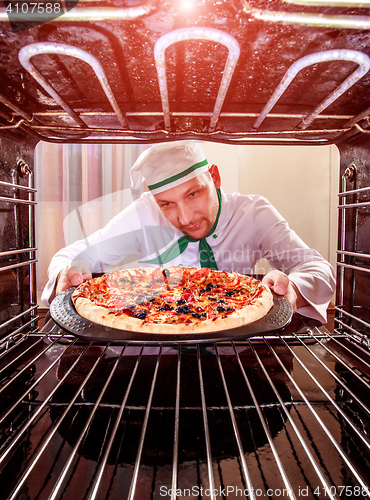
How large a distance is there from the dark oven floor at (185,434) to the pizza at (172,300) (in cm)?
13

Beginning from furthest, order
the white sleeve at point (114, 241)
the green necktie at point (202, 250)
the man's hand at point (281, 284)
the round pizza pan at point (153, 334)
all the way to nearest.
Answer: the white sleeve at point (114, 241)
the green necktie at point (202, 250)
the man's hand at point (281, 284)
the round pizza pan at point (153, 334)

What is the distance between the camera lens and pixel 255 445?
1.92ft

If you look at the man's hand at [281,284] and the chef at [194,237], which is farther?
the chef at [194,237]

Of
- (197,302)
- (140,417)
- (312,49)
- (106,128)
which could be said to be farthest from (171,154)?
(140,417)

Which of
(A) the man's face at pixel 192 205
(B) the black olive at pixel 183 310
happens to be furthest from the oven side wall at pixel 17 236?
(A) the man's face at pixel 192 205

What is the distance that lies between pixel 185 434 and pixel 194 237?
5.46ft

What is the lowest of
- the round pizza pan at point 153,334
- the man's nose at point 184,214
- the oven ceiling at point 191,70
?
the round pizza pan at point 153,334

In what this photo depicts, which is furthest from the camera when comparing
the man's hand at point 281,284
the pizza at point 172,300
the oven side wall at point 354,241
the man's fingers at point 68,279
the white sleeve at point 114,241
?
the white sleeve at point 114,241

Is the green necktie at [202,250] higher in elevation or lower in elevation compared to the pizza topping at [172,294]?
higher

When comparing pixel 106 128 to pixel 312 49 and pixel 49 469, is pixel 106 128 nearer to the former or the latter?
pixel 312 49

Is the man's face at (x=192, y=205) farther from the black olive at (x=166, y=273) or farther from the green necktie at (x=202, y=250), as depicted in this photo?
the black olive at (x=166, y=273)

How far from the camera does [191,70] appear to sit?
0.73 metres

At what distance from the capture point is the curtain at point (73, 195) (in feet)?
8.89

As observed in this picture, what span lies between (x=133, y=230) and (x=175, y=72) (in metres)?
1.92
